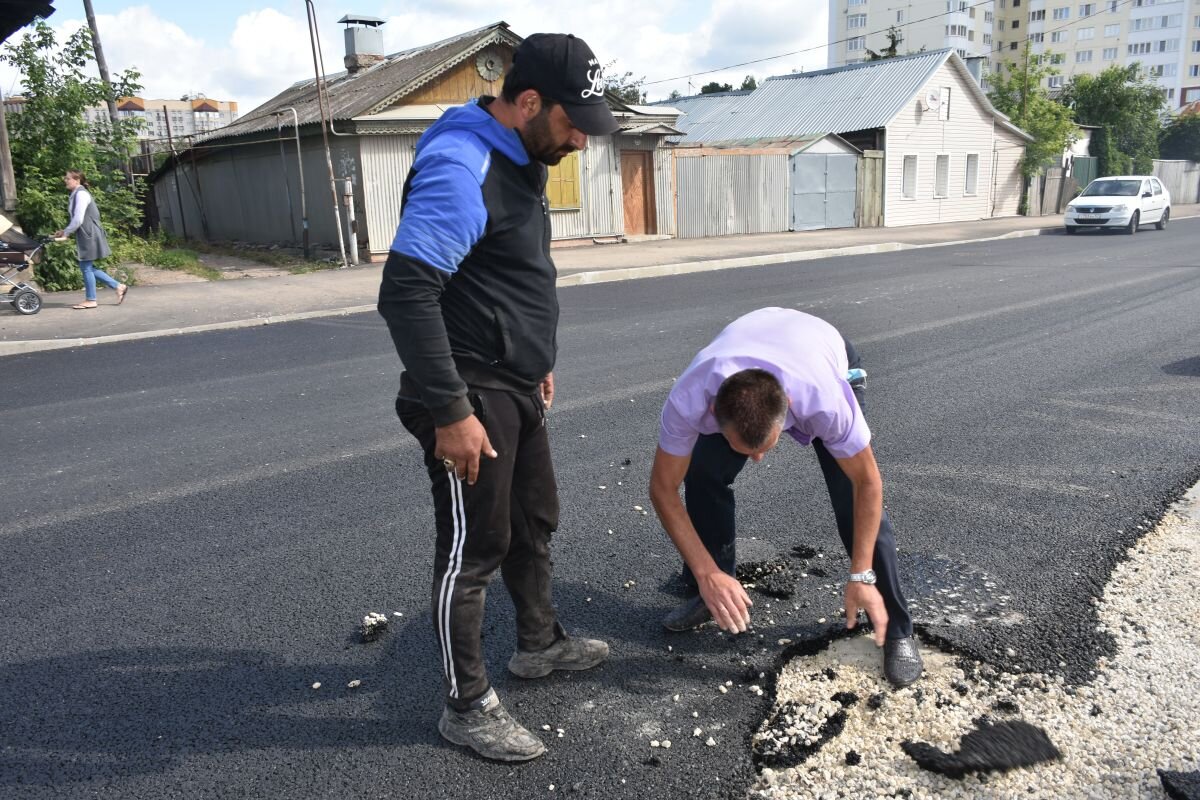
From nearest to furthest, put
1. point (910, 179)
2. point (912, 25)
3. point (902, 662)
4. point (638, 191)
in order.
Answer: point (902, 662)
point (638, 191)
point (910, 179)
point (912, 25)

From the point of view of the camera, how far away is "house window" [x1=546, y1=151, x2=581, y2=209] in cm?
1984

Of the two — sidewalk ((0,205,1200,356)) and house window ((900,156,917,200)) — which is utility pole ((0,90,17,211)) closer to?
sidewalk ((0,205,1200,356))

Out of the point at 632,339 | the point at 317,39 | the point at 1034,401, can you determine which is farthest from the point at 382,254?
the point at 1034,401

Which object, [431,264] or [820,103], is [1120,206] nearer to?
[820,103]

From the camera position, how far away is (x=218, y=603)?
3.51 metres

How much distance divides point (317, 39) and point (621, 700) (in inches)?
692

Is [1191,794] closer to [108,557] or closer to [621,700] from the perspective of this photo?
[621,700]

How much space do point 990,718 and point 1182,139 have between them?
64.0m

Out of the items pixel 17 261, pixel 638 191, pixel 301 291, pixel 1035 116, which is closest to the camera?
pixel 17 261

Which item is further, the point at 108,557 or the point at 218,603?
the point at 108,557

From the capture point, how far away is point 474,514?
2.50 metres

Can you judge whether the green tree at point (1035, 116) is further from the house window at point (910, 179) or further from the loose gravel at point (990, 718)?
the loose gravel at point (990, 718)

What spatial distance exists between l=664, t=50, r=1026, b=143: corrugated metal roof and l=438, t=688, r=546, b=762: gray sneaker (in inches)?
1178

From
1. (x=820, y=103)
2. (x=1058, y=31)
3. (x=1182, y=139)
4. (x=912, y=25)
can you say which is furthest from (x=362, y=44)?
(x=1058, y=31)
